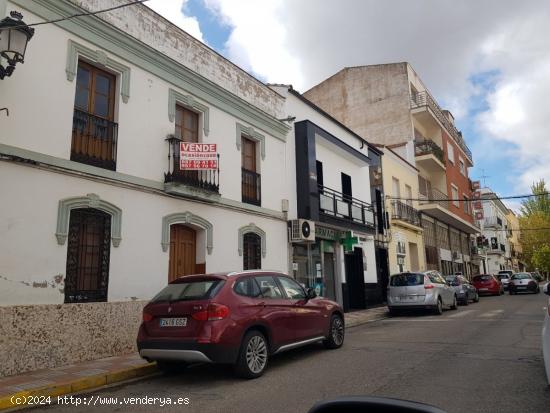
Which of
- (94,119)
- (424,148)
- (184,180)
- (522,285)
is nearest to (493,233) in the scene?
(522,285)

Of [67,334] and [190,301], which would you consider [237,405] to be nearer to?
[190,301]

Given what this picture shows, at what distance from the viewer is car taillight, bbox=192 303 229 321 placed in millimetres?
6449

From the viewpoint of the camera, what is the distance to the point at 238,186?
13141mm

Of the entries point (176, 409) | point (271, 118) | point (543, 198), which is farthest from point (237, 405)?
point (543, 198)

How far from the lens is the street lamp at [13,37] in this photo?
7.11 metres

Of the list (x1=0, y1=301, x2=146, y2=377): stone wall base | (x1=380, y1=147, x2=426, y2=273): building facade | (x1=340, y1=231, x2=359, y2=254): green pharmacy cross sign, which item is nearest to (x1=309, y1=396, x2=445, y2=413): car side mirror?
(x1=0, y1=301, x2=146, y2=377): stone wall base

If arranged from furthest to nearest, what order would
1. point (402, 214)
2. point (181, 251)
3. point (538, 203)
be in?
1. point (538, 203)
2. point (402, 214)
3. point (181, 251)

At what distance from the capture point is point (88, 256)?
8.87 metres

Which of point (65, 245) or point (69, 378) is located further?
point (65, 245)

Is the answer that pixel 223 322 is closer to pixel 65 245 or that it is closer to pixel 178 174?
pixel 65 245

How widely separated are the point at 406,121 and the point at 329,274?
14.7 meters

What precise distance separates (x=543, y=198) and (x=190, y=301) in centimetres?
5738

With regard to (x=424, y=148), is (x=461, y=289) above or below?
below

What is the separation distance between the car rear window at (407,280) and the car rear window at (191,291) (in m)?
10.8
